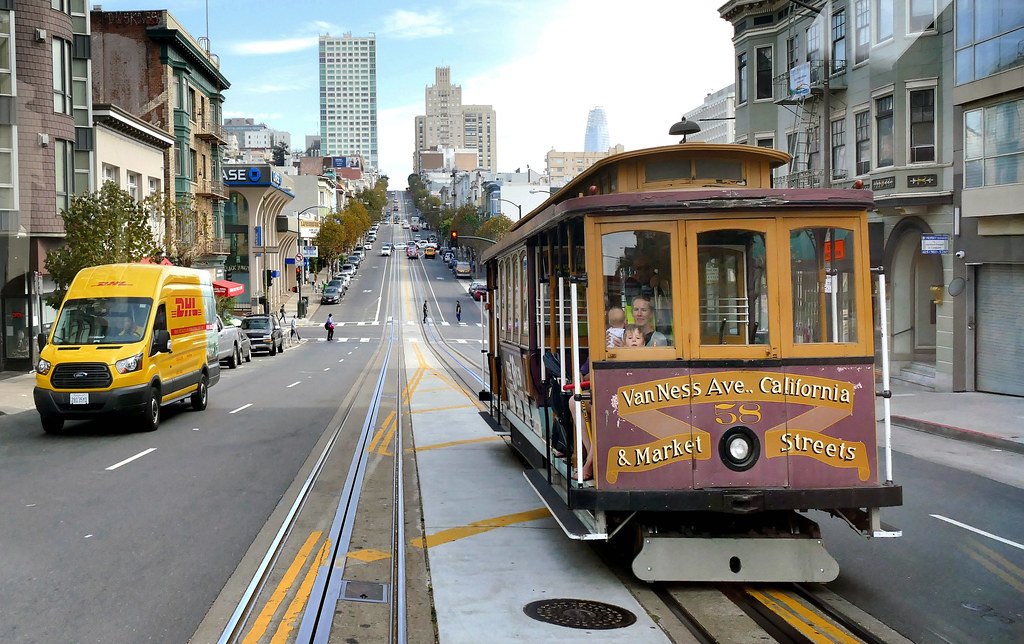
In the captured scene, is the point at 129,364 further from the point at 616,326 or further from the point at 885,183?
the point at 885,183

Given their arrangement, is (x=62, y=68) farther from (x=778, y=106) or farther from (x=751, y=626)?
(x=751, y=626)

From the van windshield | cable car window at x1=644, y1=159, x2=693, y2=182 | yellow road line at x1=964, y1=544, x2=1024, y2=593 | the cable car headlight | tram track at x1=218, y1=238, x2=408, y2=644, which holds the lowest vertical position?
yellow road line at x1=964, y1=544, x2=1024, y2=593

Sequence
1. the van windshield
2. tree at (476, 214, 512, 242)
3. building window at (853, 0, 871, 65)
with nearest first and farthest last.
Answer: the van windshield → building window at (853, 0, 871, 65) → tree at (476, 214, 512, 242)

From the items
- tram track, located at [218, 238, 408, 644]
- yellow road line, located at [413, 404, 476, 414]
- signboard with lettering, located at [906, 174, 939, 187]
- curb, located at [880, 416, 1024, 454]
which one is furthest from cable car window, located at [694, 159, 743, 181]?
signboard with lettering, located at [906, 174, 939, 187]

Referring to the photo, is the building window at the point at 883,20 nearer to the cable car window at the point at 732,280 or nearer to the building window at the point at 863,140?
the building window at the point at 863,140

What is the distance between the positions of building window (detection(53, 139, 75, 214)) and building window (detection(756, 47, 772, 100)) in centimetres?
2186

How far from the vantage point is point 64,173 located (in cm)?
2864

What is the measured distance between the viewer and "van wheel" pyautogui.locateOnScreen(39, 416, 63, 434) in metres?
15.5

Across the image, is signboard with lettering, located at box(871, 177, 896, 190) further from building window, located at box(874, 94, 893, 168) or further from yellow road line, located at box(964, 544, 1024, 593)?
yellow road line, located at box(964, 544, 1024, 593)

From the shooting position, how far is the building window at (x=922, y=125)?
22.7m

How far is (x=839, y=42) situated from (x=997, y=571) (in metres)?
21.7

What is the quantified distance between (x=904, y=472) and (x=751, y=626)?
7.17 meters

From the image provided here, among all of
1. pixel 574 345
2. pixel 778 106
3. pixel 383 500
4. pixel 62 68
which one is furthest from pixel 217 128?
pixel 574 345

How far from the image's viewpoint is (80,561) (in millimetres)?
7883
